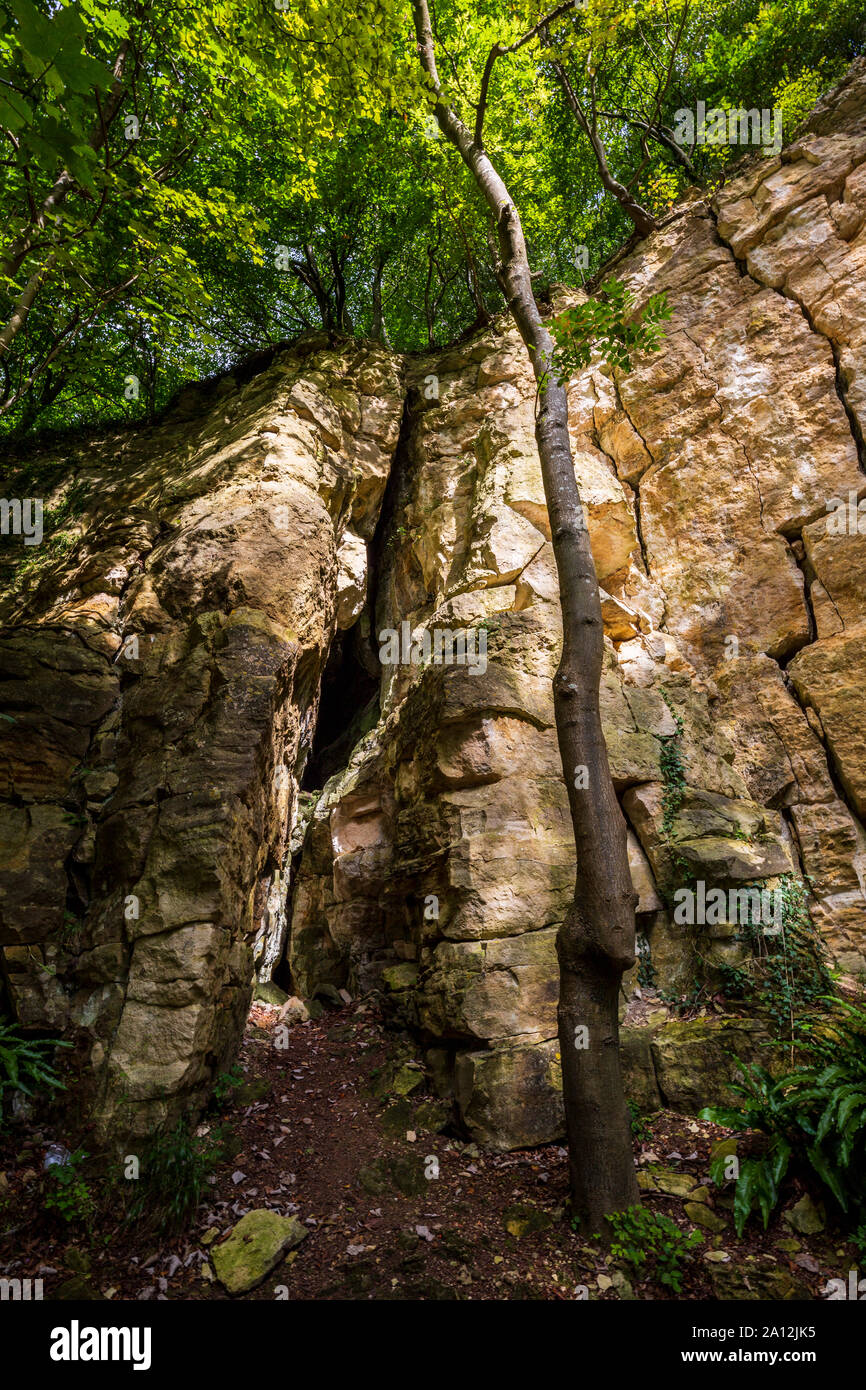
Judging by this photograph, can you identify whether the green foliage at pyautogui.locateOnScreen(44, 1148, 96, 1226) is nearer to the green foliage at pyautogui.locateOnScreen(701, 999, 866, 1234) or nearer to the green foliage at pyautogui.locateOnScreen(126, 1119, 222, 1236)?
the green foliage at pyautogui.locateOnScreen(126, 1119, 222, 1236)

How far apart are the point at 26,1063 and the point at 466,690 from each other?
5.88 metres

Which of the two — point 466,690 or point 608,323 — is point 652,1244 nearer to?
point 466,690

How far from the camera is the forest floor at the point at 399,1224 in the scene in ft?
13.9

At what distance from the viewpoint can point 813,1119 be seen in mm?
4871

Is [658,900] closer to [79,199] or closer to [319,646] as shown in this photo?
[319,646]

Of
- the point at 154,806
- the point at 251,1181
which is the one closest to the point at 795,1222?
the point at 251,1181

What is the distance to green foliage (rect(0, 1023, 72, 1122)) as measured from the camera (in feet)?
18.1

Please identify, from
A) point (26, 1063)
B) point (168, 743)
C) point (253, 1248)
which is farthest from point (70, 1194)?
point (168, 743)

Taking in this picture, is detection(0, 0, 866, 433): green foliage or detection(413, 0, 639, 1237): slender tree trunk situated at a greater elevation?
detection(0, 0, 866, 433): green foliage

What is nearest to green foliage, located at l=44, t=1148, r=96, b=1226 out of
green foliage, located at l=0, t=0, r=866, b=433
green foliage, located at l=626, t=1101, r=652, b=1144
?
green foliage, located at l=626, t=1101, r=652, b=1144

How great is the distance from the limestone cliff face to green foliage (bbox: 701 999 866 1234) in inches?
26.3

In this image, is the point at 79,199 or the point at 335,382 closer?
the point at 79,199

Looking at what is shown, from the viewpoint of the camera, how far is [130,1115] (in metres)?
5.25

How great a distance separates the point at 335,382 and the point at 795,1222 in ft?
45.6
